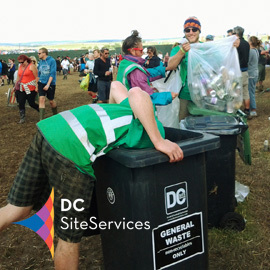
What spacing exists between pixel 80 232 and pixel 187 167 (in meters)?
0.70

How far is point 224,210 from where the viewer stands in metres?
2.80

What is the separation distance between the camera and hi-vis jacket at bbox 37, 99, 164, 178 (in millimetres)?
1726

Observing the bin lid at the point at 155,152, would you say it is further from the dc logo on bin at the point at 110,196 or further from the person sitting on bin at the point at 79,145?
the dc logo on bin at the point at 110,196

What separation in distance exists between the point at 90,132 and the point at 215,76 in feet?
6.72

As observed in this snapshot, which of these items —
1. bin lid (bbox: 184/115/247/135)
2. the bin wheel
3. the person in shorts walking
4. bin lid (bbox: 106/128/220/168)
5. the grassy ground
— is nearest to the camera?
bin lid (bbox: 106/128/220/168)

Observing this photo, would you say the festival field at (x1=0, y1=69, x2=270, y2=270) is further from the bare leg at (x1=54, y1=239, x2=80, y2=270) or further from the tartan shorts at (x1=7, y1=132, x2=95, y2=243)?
the tartan shorts at (x1=7, y1=132, x2=95, y2=243)

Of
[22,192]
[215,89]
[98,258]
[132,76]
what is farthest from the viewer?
[215,89]

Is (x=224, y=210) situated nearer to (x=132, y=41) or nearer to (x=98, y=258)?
(x=98, y=258)

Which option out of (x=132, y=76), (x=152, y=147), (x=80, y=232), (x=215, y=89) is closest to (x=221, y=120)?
(x=215, y=89)

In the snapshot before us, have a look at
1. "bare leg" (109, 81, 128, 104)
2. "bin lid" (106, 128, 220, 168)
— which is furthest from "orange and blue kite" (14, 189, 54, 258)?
"bare leg" (109, 81, 128, 104)

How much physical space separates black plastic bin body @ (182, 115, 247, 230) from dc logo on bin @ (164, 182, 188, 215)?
0.83 metres

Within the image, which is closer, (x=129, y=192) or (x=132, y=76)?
(x=129, y=192)

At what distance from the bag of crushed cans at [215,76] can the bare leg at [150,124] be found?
5.52ft

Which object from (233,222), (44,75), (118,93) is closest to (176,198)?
(118,93)
